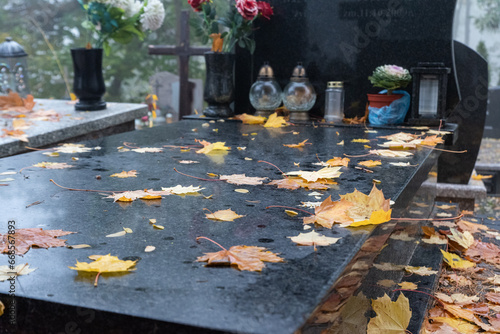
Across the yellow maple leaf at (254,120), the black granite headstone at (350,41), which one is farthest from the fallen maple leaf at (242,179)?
the black granite headstone at (350,41)

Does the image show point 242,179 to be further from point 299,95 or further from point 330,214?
point 299,95

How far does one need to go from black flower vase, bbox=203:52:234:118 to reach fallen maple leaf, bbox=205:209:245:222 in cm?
314

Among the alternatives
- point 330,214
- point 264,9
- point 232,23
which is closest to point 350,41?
point 264,9

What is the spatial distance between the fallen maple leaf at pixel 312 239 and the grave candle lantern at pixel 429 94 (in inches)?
118

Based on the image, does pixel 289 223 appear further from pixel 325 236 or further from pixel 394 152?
pixel 394 152

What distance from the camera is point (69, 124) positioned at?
4.18m

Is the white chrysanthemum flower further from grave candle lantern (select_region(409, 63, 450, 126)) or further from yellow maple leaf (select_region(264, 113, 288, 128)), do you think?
grave candle lantern (select_region(409, 63, 450, 126))

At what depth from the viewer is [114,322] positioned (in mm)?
952

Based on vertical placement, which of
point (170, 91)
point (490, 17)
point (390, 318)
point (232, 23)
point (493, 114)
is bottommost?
point (390, 318)

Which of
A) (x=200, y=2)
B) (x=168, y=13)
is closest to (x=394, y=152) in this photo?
(x=200, y=2)

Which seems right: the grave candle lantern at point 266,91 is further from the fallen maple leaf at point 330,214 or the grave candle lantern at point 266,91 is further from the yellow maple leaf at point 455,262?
the fallen maple leaf at point 330,214

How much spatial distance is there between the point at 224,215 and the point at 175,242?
0.27 meters

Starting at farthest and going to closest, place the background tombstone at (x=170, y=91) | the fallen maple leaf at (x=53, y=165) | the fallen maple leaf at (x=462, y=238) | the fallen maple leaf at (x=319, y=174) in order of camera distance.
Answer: the background tombstone at (x=170, y=91)
the fallen maple leaf at (x=462, y=238)
the fallen maple leaf at (x=53, y=165)
the fallen maple leaf at (x=319, y=174)

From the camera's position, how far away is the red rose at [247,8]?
14.5 feet
